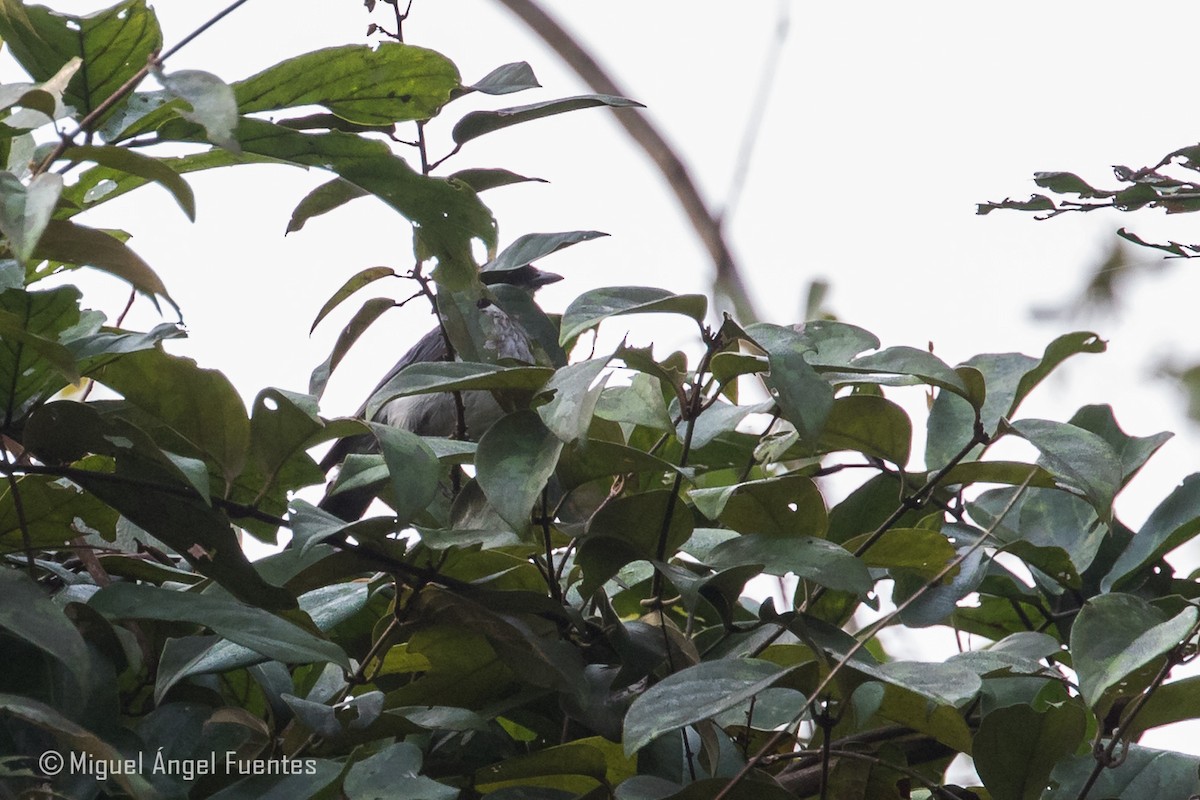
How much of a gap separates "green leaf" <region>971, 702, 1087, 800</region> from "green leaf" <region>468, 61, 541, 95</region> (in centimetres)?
56

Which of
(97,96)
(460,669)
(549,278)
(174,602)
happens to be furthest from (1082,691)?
(549,278)

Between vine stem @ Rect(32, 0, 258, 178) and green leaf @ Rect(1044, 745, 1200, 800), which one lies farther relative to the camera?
green leaf @ Rect(1044, 745, 1200, 800)

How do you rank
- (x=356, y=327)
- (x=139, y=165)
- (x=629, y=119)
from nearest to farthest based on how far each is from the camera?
(x=139, y=165) → (x=356, y=327) → (x=629, y=119)

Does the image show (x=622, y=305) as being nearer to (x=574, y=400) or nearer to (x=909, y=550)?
(x=574, y=400)

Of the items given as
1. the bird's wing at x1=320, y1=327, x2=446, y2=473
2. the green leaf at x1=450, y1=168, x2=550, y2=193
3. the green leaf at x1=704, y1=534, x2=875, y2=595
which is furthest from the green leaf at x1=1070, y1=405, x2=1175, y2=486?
the bird's wing at x1=320, y1=327, x2=446, y2=473

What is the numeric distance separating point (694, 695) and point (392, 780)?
0.60 feet

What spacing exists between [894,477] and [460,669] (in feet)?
1.35

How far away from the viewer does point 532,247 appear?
3.27ft

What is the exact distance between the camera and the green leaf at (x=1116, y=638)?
68 cm

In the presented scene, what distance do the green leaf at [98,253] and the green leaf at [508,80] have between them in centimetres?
29

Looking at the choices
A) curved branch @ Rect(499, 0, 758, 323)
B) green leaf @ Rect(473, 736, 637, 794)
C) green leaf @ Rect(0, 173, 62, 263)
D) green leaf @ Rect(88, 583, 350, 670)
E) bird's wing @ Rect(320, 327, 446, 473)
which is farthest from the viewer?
curved branch @ Rect(499, 0, 758, 323)

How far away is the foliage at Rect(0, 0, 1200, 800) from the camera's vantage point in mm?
696

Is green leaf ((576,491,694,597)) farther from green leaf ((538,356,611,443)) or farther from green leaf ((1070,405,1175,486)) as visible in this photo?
green leaf ((1070,405,1175,486))

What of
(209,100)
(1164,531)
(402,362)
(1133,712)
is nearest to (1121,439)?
(1164,531)
